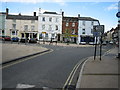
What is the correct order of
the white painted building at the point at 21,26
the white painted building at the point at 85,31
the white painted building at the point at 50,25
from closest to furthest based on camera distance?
the white painted building at the point at 21,26 → the white painted building at the point at 50,25 → the white painted building at the point at 85,31

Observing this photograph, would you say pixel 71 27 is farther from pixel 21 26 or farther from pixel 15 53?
pixel 15 53

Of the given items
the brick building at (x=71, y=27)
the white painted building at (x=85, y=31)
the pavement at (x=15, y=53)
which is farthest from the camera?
the white painted building at (x=85, y=31)

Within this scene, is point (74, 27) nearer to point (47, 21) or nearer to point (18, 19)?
point (47, 21)

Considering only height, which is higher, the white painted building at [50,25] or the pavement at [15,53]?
the white painted building at [50,25]

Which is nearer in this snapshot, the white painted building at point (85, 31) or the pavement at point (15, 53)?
the pavement at point (15, 53)

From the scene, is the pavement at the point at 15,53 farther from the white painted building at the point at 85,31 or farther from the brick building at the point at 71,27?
the white painted building at the point at 85,31

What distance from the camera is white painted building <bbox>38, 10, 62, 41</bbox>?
192 ft

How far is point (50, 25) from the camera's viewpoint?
5944cm

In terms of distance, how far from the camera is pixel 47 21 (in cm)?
5928

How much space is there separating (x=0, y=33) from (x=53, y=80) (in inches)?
2186

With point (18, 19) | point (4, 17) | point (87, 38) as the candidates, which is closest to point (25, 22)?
point (18, 19)

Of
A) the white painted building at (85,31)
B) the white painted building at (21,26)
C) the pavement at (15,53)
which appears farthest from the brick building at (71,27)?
the pavement at (15,53)

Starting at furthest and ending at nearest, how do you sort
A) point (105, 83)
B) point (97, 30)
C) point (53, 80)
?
1. point (97, 30)
2. point (53, 80)
3. point (105, 83)

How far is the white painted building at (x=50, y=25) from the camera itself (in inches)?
2303
